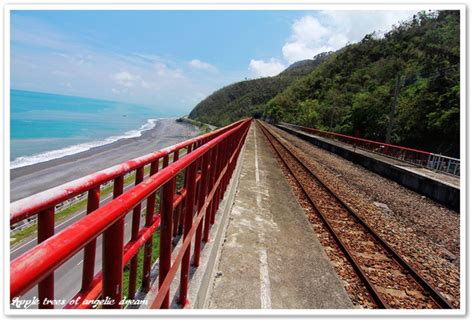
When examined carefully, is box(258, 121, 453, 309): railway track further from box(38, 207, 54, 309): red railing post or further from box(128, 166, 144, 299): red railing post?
box(38, 207, 54, 309): red railing post

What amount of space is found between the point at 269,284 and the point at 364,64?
72.5m

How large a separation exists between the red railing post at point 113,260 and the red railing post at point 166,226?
655 mm

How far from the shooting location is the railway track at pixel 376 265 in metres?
4.27

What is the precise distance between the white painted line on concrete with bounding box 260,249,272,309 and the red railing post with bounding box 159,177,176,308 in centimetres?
147

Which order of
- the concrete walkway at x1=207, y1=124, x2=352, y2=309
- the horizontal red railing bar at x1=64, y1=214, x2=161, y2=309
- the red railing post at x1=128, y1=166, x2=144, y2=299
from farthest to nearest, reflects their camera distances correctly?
the concrete walkway at x1=207, y1=124, x2=352, y2=309
the red railing post at x1=128, y1=166, x2=144, y2=299
the horizontal red railing bar at x1=64, y1=214, x2=161, y2=309

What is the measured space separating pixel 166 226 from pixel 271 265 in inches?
99.5

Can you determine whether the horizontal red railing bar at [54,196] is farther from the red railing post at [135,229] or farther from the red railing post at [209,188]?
the red railing post at [209,188]

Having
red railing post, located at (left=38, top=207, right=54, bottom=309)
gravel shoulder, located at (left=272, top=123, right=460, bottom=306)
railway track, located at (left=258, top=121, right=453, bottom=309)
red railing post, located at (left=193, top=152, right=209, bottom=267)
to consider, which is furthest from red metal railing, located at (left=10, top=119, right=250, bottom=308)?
gravel shoulder, located at (left=272, top=123, right=460, bottom=306)

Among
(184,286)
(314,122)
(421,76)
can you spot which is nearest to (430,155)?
(184,286)

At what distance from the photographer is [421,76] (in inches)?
1208

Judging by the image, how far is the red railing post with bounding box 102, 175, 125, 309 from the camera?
1.30m

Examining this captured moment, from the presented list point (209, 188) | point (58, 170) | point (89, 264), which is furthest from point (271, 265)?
point (58, 170)

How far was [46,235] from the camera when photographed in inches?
52.9

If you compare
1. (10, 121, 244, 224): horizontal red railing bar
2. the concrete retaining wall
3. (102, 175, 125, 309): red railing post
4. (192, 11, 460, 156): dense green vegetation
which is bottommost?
the concrete retaining wall
